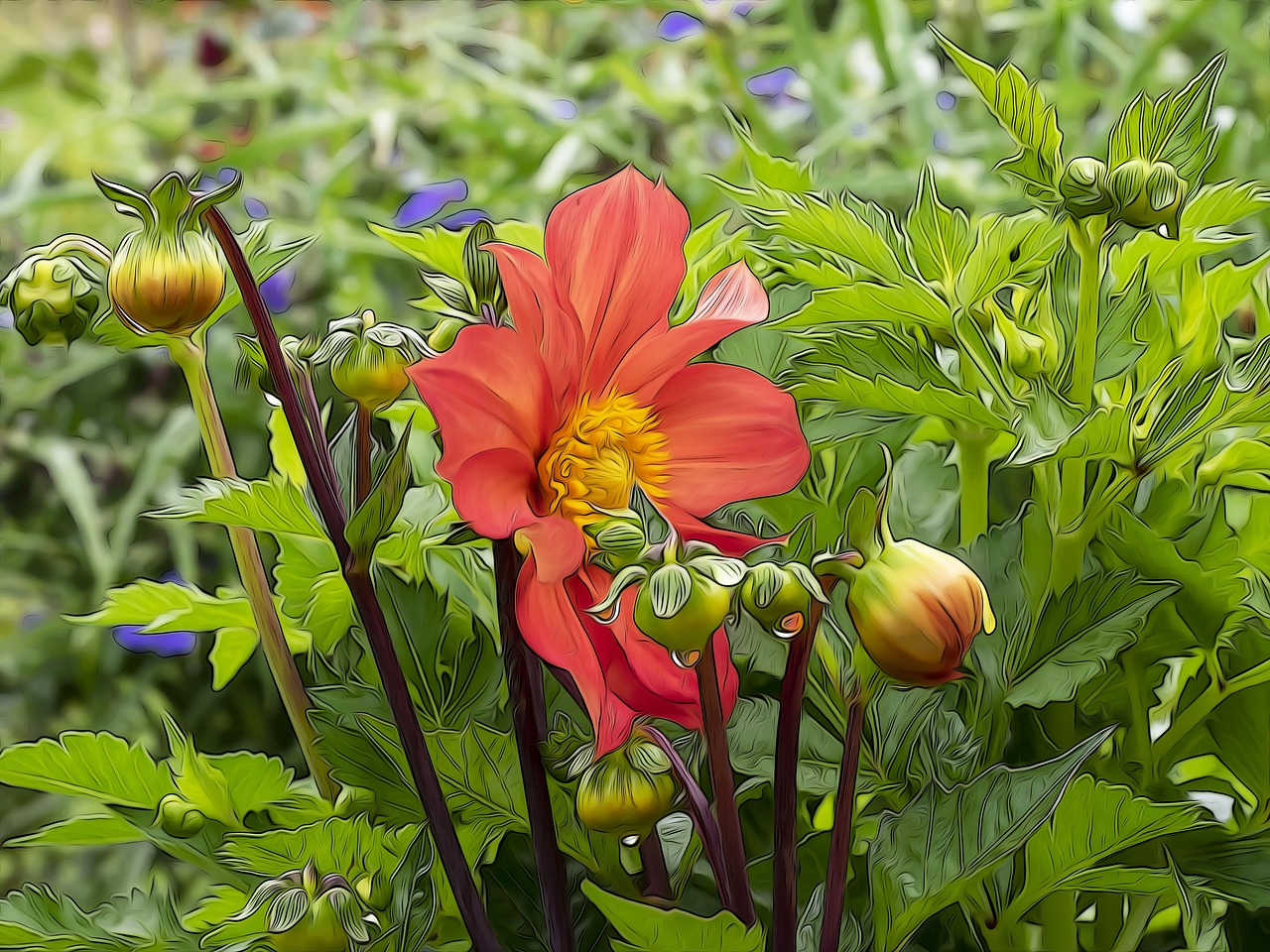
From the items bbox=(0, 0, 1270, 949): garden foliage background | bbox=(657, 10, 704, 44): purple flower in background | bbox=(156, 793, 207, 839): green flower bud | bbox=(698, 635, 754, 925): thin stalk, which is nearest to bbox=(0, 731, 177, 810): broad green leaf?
bbox=(156, 793, 207, 839): green flower bud

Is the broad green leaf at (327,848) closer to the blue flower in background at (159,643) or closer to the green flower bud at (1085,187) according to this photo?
the green flower bud at (1085,187)

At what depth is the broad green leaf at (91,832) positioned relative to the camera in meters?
0.24

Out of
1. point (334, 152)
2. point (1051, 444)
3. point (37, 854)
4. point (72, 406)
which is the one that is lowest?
point (37, 854)

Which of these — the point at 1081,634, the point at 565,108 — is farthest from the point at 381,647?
the point at 565,108

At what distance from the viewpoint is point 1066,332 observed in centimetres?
25

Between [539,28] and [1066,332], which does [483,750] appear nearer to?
[1066,332]

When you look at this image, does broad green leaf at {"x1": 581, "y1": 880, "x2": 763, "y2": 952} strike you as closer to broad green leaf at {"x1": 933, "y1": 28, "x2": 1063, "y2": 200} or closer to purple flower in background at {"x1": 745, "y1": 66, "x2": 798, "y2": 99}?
broad green leaf at {"x1": 933, "y1": 28, "x2": 1063, "y2": 200}

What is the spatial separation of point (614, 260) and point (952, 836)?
0.36 feet

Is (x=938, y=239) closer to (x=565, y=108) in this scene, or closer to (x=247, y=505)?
(x=247, y=505)

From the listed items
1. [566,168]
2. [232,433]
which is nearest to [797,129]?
[566,168]

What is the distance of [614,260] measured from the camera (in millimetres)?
208

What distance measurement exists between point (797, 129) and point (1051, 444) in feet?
2.80

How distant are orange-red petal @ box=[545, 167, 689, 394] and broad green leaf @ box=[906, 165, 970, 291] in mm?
63

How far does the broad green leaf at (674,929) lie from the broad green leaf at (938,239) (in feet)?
0.44
